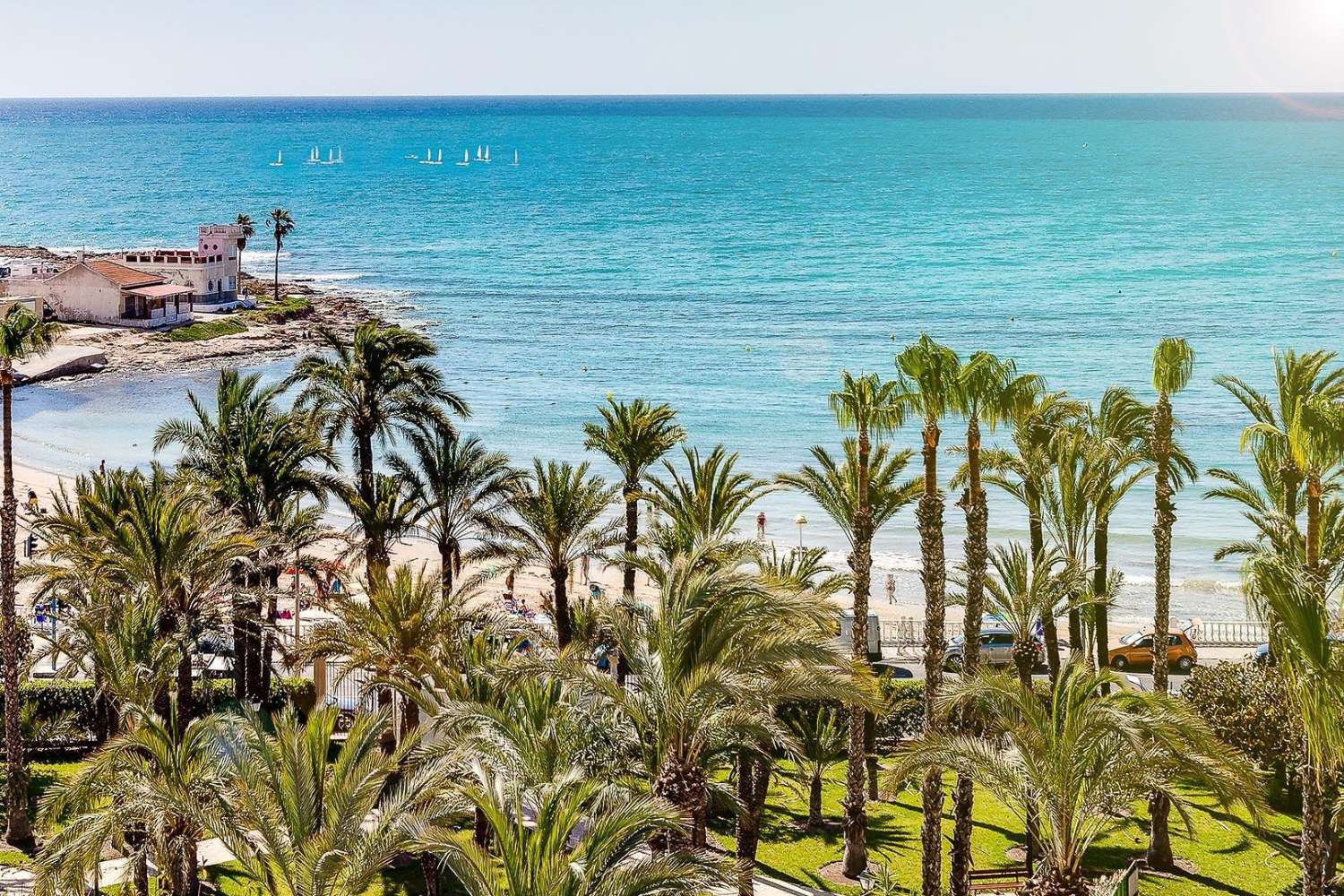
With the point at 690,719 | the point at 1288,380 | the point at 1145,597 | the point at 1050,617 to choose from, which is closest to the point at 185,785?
the point at 690,719

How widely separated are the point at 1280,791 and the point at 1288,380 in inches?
292

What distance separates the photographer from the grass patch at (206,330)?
255ft

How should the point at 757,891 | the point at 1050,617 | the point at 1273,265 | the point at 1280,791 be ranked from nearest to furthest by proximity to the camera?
1. the point at 757,891
2. the point at 1050,617
3. the point at 1280,791
4. the point at 1273,265

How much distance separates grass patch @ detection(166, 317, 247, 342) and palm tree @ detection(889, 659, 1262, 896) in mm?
67810

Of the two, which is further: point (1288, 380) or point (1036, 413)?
point (1036, 413)

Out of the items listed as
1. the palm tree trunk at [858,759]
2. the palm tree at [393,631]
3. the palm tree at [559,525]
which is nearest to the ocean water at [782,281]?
the palm tree at [559,525]

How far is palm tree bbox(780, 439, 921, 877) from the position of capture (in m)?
21.5

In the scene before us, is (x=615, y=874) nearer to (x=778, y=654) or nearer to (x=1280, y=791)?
(x=778, y=654)

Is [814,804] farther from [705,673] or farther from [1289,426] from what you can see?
[1289,426]

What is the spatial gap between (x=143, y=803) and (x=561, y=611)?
1156cm

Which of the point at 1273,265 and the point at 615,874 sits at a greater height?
the point at 1273,265

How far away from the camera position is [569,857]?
13617 mm

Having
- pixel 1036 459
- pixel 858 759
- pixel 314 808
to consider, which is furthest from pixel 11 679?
pixel 1036 459

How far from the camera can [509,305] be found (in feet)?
323
